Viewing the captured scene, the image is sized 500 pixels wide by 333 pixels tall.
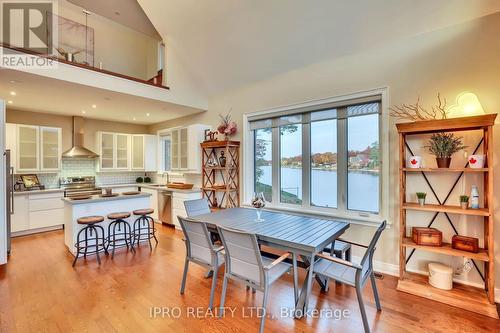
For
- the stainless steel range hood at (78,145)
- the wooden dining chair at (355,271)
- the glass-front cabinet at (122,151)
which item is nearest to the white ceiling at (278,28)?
the wooden dining chair at (355,271)

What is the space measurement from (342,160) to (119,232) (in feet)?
13.0

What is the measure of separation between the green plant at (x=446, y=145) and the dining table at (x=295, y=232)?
1317mm

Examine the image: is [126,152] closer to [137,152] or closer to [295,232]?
[137,152]

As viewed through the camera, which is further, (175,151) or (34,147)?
(175,151)

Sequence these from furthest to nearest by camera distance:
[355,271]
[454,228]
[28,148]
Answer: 1. [28,148]
2. [454,228]
3. [355,271]

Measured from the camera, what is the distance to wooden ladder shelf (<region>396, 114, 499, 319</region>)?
7.51ft

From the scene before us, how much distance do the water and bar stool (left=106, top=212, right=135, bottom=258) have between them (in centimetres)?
Result: 279

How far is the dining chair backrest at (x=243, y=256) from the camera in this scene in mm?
1927

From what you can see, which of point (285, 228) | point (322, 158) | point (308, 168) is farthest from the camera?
point (308, 168)

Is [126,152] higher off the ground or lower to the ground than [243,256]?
higher

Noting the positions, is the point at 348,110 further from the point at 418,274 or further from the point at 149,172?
the point at 149,172

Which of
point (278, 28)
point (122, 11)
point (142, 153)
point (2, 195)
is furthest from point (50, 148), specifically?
point (278, 28)

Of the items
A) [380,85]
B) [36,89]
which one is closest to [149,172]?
[36,89]

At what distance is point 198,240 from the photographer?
244 cm
